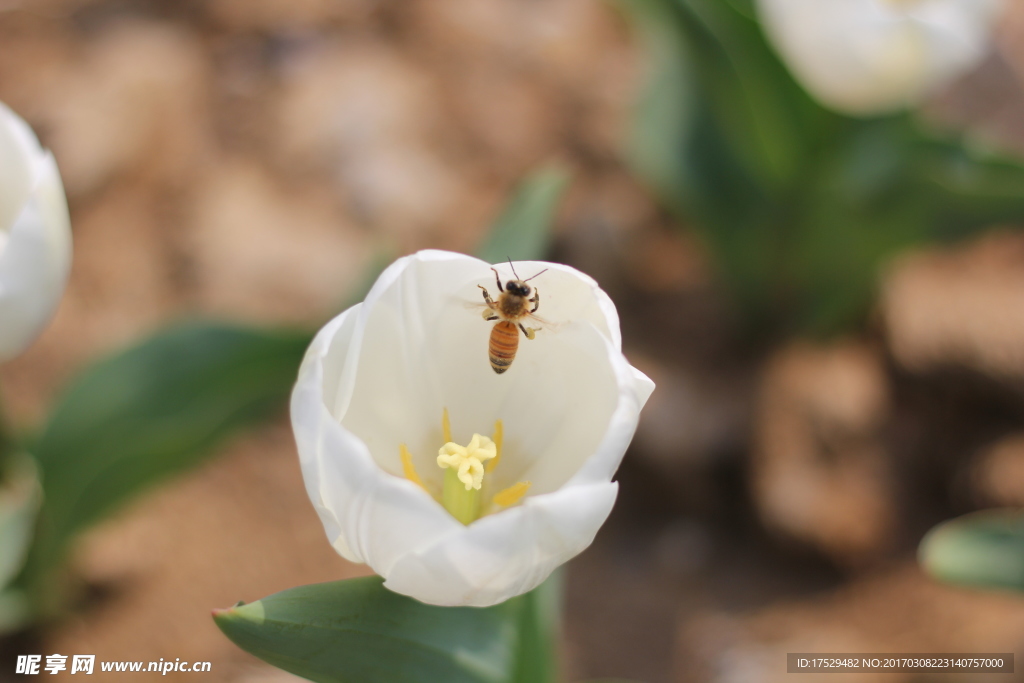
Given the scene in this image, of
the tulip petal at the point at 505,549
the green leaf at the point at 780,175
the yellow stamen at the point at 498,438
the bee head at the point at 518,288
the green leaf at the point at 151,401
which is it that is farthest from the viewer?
the green leaf at the point at 780,175

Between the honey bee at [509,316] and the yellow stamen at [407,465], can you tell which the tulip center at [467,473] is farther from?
the honey bee at [509,316]

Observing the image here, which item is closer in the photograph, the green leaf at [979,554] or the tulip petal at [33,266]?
the tulip petal at [33,266]

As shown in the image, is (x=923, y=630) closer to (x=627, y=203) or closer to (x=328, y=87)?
(x=627, y=203)

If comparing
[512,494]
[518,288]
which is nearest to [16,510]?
[512,494]

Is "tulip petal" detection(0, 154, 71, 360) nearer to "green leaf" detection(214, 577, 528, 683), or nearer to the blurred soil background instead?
"green leaf" detection(214, 577, 528, 683)

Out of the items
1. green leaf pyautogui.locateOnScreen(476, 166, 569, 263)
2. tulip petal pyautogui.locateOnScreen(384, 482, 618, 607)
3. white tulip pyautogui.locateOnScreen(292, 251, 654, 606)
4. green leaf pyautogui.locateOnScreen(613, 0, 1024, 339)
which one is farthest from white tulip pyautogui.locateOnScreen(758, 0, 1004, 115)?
tulip petal pyautogui.locateOnScreen(384, 482, 618, 607)

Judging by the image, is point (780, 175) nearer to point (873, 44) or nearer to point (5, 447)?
point (873, 44)

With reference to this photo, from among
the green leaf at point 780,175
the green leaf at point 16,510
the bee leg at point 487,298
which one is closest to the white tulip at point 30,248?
the green leaf at point 16,510

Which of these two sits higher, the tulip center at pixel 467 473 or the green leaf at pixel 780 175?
the green leaf at pixel 780 175
